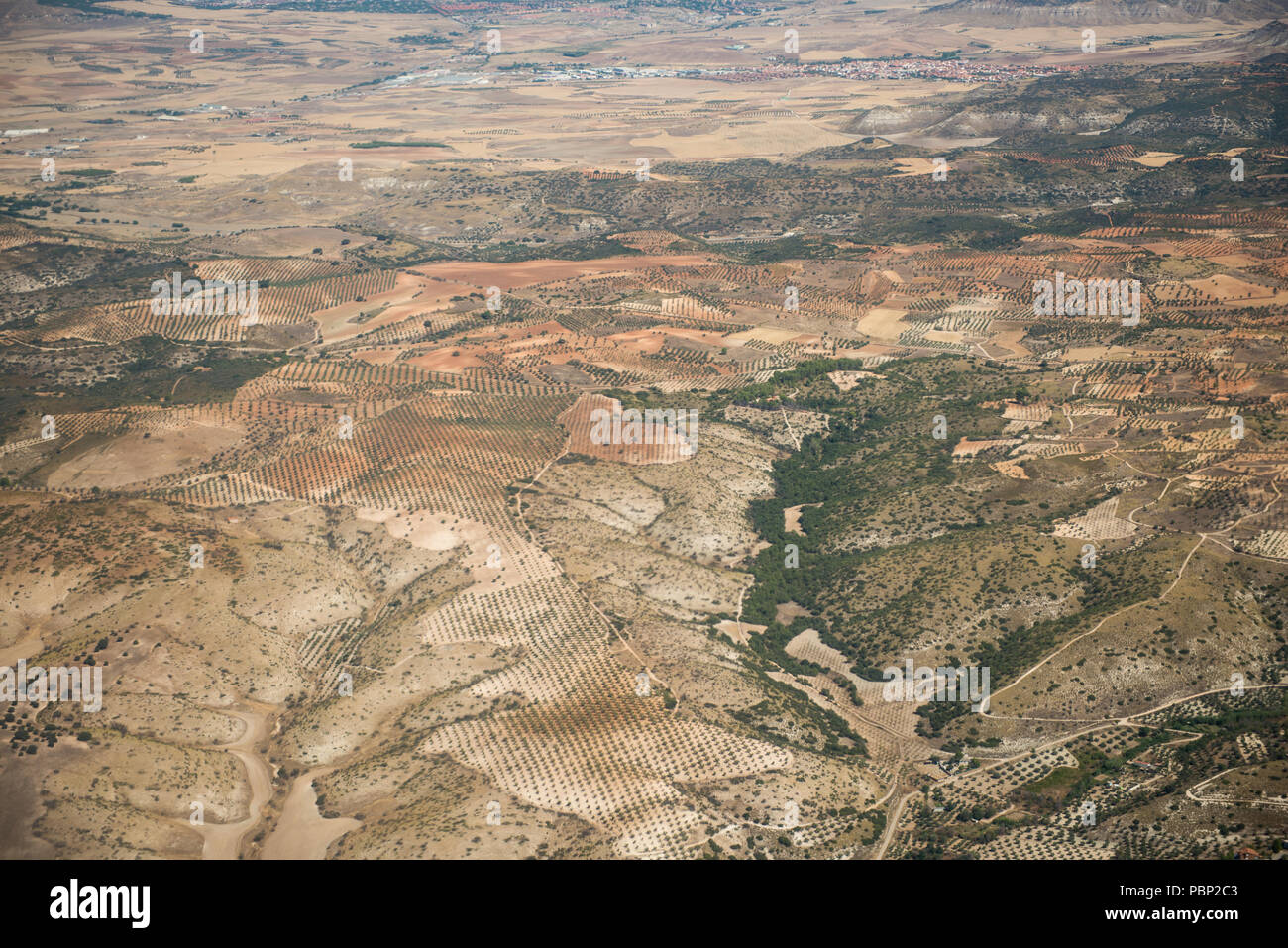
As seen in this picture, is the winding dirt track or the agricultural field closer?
the winding dirt track

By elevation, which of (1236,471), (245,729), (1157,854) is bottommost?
(245,729)

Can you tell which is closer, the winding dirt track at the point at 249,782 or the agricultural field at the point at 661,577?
the winding dirt track at the point at 249,782

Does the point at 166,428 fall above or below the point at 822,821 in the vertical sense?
above

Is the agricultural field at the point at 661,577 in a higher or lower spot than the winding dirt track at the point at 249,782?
higher

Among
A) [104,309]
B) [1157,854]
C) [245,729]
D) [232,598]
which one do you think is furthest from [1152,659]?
[104,309]

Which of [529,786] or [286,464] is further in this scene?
[286,464]

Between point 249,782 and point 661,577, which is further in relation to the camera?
point 661,577

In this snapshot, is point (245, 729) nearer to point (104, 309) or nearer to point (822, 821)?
point (822, 821)

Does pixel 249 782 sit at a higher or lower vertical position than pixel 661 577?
lower

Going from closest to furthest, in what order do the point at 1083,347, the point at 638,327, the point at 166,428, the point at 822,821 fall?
the point at 822,821 < the point at 166,428 < the point at 1083,347 < the point at 638,327

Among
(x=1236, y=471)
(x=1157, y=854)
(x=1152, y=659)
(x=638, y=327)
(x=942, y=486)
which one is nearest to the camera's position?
(x=1157, y=854)

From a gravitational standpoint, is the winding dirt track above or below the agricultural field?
below
